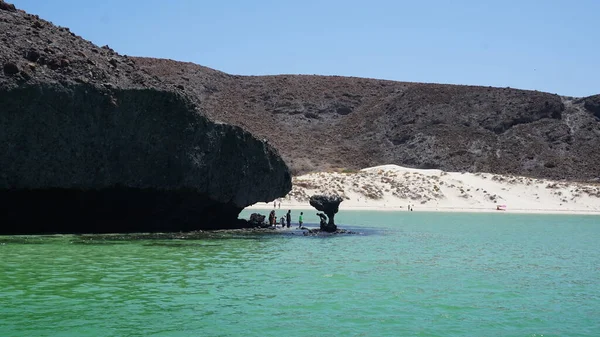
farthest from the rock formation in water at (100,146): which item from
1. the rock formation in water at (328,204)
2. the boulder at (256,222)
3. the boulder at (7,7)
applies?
the boulder at (256,222)

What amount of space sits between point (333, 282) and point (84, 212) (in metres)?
17.3

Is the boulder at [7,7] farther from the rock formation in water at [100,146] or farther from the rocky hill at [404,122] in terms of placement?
the rocky hill at [404,122]

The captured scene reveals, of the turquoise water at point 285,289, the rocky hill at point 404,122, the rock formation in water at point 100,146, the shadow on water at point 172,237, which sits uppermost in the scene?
the rocky hill at point 404,122

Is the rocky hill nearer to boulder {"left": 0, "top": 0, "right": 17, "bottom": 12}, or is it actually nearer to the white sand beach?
the white sand beach

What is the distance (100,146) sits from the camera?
33062 millimetres

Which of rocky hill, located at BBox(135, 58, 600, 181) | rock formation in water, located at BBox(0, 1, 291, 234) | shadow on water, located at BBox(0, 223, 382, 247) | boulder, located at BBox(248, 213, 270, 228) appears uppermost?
rocky hill, located at BBox(135, 58, 600, 181)

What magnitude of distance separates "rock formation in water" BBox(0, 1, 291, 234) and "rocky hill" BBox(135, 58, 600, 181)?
227 feet

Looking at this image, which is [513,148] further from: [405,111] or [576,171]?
[405,111]

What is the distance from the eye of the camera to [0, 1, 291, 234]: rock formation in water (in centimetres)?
3098

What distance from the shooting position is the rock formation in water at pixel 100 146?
30984 millimetres

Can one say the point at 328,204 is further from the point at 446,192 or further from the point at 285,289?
the point at 446,192

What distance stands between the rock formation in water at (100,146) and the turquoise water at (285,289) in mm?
2871

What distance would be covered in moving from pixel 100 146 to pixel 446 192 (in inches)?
2452

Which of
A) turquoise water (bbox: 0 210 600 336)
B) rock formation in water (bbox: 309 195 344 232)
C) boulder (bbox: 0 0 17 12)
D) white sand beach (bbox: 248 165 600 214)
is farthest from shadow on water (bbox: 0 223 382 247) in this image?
white sand beach (bbox: 248 165 600 214)
